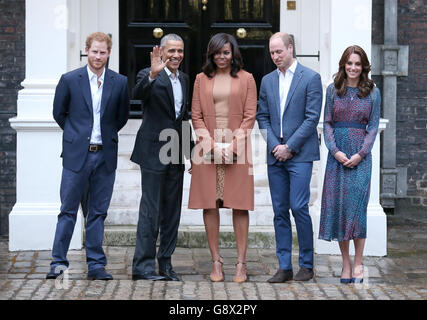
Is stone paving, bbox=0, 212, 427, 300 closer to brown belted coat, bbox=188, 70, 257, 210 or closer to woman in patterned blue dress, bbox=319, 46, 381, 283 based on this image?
woman in patterned blue dress, bbox=319, 46, 381, 283

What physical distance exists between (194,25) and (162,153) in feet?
10.2

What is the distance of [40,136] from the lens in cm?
780

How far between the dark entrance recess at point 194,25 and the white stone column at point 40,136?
1.40m

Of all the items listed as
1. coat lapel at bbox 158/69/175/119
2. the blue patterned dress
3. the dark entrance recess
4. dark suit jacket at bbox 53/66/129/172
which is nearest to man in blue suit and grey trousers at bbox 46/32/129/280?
dark suit jacket at bbox 53/66/129/172

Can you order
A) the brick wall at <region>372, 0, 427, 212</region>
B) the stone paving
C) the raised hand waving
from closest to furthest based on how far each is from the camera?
the stone paving < the raised hand waving < the brick wall at <region>372, 0, 427, 212</region>

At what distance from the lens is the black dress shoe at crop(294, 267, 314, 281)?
659 cm

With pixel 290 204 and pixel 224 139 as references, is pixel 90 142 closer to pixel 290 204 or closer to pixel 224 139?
pixel 224 139

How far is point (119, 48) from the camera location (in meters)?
9.20

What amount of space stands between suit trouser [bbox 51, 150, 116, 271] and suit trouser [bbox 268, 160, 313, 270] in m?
1.27

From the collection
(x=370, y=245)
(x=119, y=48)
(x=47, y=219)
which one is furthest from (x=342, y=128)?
(x=119, y=48)

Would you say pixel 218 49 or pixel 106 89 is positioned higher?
pixel 218 49

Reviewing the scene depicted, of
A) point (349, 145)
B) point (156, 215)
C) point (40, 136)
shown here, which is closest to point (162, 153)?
point (156, 215)

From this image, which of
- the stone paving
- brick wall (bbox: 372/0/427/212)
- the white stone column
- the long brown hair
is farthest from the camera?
brick wall (bbox: 372/0/427/212)

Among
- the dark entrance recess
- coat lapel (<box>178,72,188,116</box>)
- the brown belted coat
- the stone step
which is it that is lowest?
the stone step
